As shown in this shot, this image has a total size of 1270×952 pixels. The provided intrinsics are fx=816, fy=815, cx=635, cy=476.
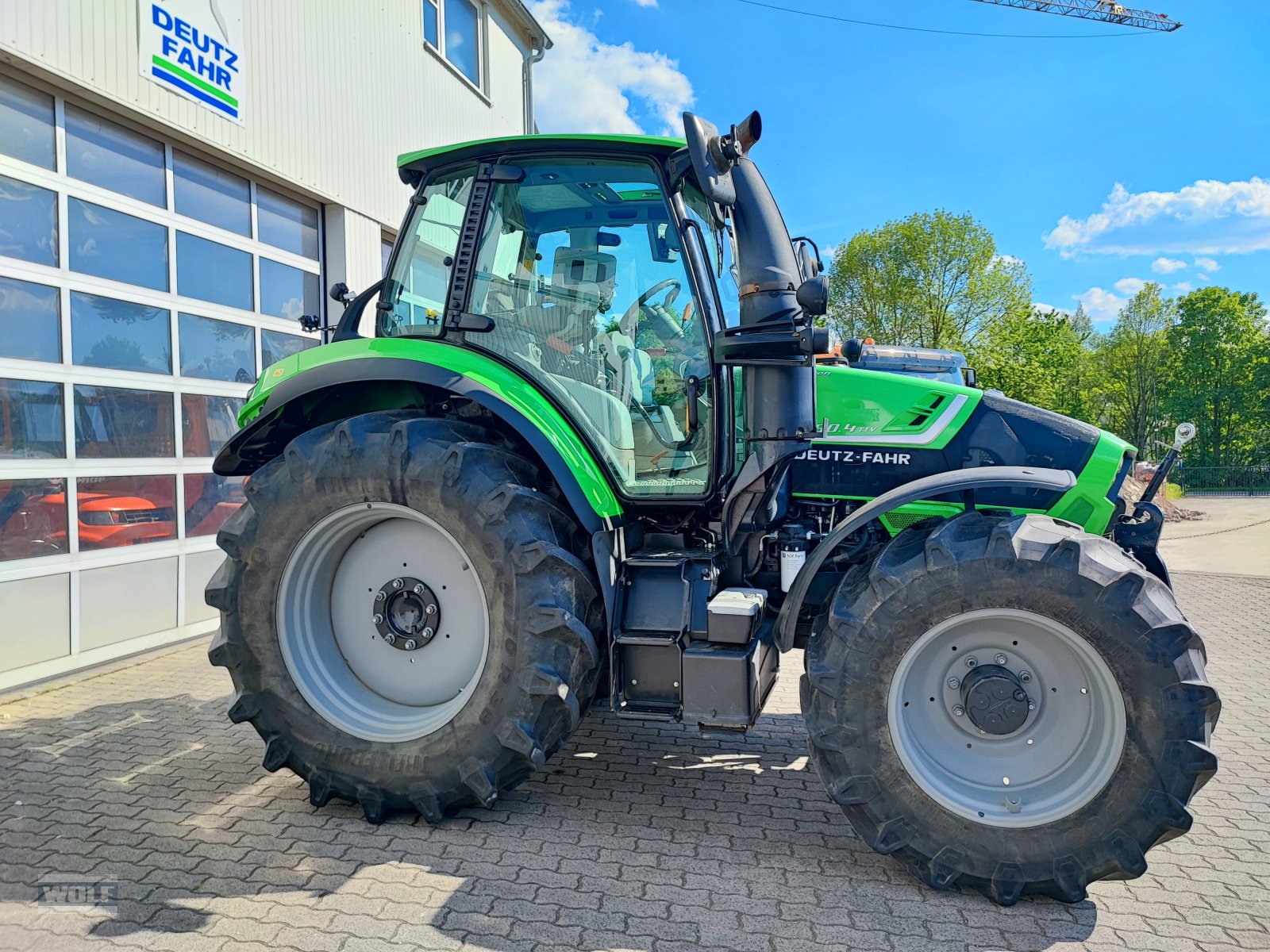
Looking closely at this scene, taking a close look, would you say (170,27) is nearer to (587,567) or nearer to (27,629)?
(27,629)

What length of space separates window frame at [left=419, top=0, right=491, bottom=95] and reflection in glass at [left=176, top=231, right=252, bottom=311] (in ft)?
13.6

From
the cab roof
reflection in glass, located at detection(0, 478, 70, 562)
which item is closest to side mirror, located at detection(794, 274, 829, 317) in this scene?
the cab roof

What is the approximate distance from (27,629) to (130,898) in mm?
3077

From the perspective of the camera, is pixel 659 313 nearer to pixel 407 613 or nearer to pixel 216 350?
pixel 407 613

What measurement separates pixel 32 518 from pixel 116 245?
6.23ft

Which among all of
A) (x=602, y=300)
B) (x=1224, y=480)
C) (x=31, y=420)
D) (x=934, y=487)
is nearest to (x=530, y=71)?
(x=31, y=420)

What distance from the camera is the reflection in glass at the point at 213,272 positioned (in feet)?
19.8

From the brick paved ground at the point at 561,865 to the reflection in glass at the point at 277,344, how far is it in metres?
3.63

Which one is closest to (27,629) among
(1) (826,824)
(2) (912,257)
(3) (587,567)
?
(3) (587,567)

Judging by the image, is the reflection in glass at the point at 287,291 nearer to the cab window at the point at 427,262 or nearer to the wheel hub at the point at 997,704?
the cab window at the point at 427,262

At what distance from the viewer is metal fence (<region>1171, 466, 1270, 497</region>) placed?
3228 centimetres

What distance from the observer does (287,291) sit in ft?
23.5

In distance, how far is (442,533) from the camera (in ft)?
10.2

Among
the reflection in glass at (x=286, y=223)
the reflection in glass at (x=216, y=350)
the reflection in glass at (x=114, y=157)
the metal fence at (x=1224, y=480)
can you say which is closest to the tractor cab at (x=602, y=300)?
the reflection in glass at (x=114, y=157)
